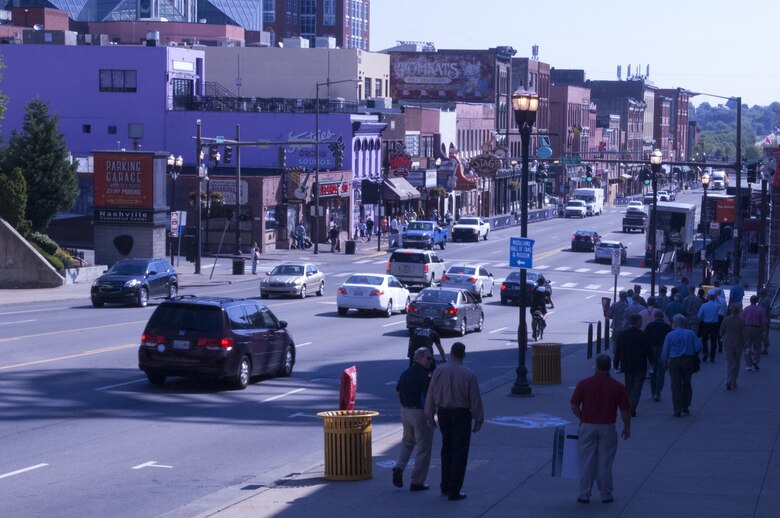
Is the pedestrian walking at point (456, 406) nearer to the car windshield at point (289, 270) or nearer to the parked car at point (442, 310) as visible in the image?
the parked car at point (442, 310)

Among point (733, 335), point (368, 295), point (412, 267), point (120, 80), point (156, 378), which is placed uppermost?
point (120, 80)

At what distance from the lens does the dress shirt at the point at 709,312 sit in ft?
89.7

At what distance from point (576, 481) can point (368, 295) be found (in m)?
25.7

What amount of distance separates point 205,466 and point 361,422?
8.66 ft

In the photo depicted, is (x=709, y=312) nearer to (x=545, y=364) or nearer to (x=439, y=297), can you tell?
(x=545, y=364)

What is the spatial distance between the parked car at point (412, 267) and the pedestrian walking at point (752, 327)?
25570 mm

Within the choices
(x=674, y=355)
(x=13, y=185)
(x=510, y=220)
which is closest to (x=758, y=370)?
(x=674, y=355)

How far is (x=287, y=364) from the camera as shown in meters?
25.1

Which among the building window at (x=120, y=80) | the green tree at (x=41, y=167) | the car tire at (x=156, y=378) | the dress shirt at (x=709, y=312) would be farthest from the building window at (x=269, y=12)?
the car tire at (x=156, y=378)

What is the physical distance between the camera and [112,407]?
66.5ft

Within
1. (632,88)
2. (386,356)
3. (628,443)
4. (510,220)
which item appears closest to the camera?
(628,443)

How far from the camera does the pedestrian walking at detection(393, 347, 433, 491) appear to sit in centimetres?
1341

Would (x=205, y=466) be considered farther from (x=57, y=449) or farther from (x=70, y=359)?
(x=70, y=359)

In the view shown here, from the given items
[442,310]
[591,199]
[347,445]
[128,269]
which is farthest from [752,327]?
[591,199]
